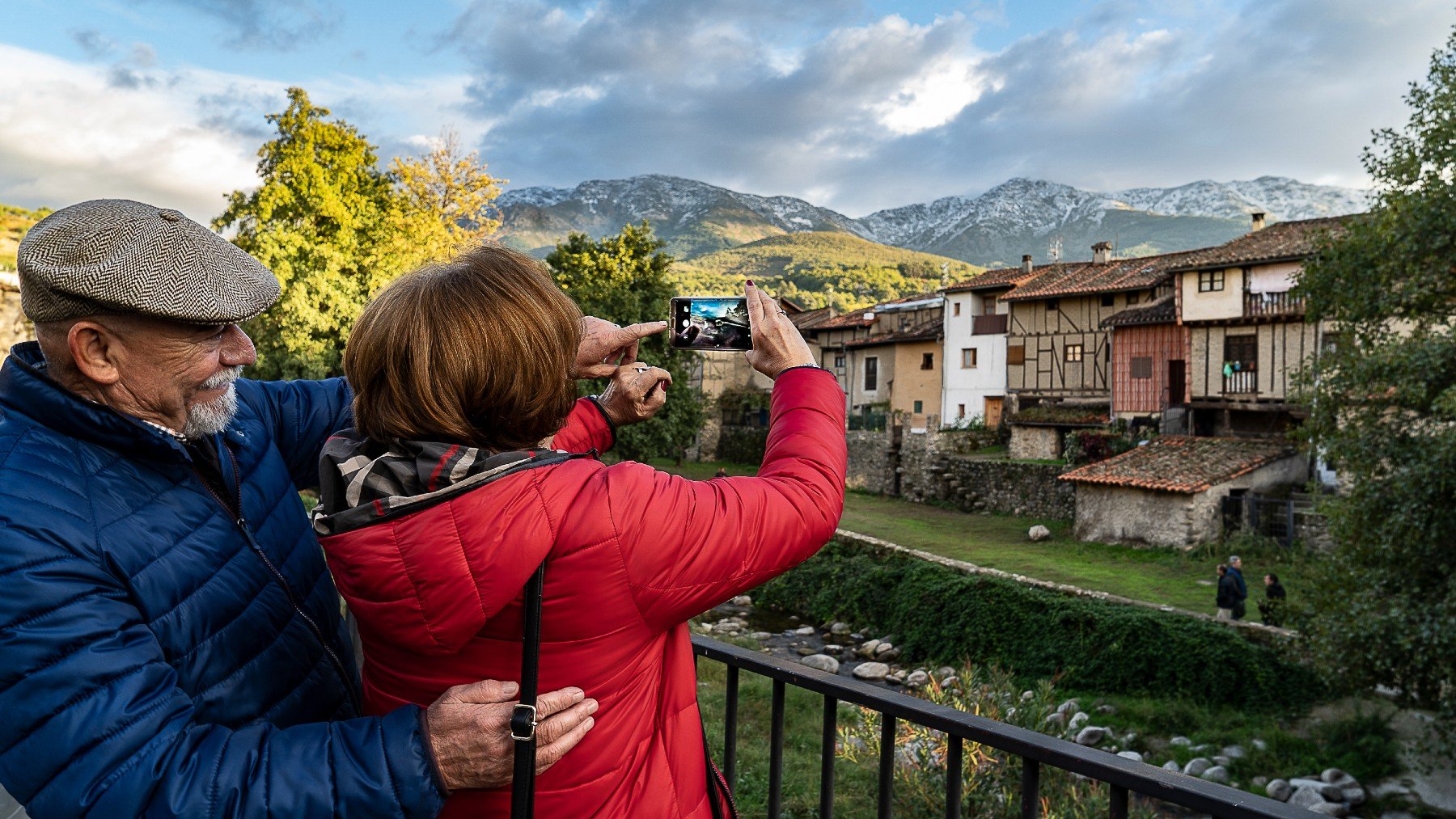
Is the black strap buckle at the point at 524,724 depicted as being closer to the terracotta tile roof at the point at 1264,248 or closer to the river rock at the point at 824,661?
the river rock at the point at 824,661

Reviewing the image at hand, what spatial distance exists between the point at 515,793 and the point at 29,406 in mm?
957

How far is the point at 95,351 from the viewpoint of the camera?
1.39 m

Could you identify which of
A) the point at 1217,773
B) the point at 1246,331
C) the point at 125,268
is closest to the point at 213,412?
the point at 125,268

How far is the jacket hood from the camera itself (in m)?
1.18

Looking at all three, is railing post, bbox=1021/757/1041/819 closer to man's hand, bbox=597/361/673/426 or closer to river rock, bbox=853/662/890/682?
man's hand, bbox=597/361/673/426

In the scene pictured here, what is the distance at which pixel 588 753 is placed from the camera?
1367 mm

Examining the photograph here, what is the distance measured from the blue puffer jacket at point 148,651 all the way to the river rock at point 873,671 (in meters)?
14.6

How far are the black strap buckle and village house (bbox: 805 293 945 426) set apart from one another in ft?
105

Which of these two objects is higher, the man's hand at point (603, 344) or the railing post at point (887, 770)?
the man's hand at point (603, 344)

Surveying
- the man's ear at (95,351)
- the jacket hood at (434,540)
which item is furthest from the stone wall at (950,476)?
the man's ear at (95,351)

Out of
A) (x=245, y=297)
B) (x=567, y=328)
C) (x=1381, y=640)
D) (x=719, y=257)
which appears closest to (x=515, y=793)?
(x=567, y=328)

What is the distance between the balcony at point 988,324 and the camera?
104 ft

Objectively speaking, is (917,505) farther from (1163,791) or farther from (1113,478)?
(1163,791)

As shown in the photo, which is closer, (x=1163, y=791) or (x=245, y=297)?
(x=245, y=297)
